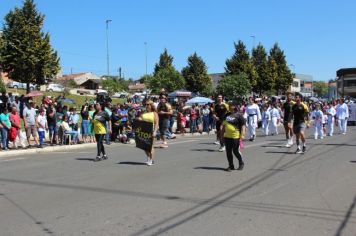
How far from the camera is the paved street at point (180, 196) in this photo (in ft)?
22.1

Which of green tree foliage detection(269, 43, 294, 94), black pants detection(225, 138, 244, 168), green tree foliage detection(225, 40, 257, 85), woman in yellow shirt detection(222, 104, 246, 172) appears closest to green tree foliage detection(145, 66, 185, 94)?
green tree foliage detection(225, 40, 257, 85)

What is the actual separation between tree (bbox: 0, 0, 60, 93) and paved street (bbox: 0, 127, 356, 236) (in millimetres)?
34267

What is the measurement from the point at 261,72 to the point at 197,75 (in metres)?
8.55

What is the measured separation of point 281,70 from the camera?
2778 inches

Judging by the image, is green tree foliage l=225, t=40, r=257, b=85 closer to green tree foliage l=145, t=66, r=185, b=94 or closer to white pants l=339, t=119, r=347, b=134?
green tree foliage l=145, t=66, r=185, b=94

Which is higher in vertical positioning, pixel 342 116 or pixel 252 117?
pixel 252 117

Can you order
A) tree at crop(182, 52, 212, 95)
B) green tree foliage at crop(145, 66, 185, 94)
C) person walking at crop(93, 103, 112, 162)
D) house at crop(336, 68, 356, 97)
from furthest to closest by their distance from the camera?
green tree foliage at crop(145, 66, 185, 94) → tree at crop(182, 52, 212, 95) → house at crop(336, 68, 356, 97) → person walking at crop(93, 103, 112, 162)

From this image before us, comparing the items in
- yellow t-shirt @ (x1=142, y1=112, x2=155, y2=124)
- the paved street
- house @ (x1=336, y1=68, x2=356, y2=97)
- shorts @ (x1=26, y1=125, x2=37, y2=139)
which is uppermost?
house @ (x1=336, y1=68, x2=356, y2=97)

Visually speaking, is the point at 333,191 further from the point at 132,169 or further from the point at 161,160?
the point at 161,160

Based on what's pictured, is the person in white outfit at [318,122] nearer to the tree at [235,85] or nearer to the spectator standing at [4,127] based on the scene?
the spectator standing at [4,127]

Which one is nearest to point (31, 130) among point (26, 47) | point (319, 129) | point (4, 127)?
point (4, 127)

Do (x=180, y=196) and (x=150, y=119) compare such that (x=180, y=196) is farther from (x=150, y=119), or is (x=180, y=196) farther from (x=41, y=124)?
(x=41, y=124)

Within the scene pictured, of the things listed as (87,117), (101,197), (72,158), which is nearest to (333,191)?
(101,197)

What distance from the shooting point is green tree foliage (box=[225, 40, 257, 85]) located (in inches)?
Answer: 2366
